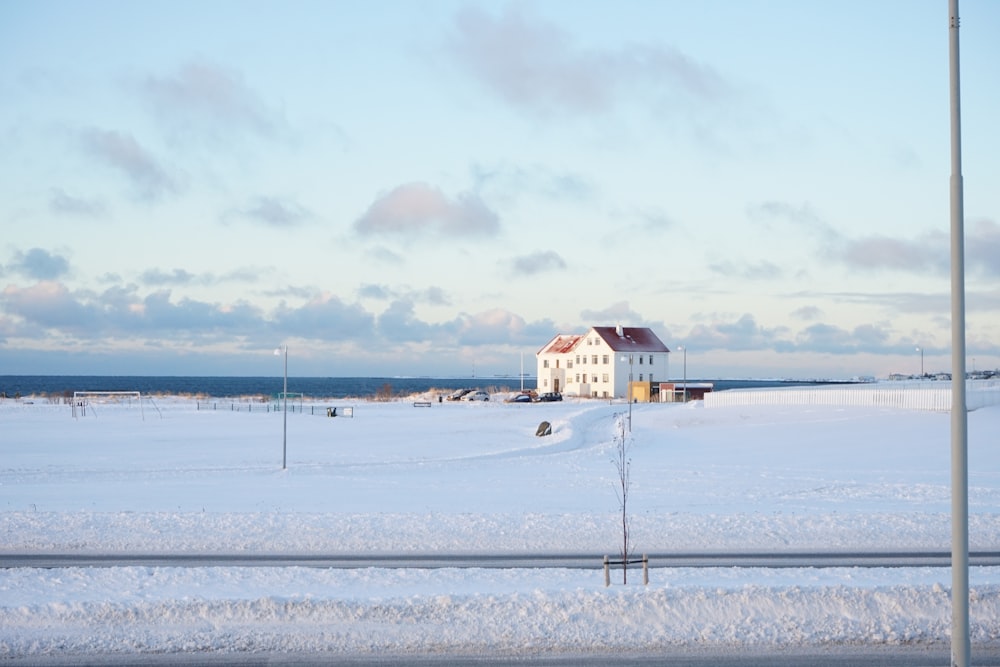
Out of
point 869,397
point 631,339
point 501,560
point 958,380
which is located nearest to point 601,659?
point 958,380

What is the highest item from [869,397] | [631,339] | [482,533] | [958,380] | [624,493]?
[631,339]

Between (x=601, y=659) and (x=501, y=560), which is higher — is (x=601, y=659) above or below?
above

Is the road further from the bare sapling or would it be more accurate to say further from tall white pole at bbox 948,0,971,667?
tall white pole at bbox 948,0,971,667

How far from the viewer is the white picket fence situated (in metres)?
58.5

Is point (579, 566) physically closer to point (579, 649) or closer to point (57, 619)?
point (579, 649)

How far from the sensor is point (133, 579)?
15328 mm

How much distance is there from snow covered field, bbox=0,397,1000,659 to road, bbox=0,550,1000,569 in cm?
80

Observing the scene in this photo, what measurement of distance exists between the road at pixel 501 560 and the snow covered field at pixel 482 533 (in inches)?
31.5

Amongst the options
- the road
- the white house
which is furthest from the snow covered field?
the white house

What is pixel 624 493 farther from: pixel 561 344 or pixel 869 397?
pixel 561 344

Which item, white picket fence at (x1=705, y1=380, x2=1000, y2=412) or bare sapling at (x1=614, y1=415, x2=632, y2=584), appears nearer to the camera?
bare sapling at (x1=614, y1=415, x2=632, y2=584)

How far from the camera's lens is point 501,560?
1844 cm

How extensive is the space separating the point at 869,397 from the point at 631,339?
54.7m

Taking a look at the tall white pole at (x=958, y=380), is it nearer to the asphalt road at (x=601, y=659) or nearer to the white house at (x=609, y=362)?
the asphalt road at (x=601, y=659)
